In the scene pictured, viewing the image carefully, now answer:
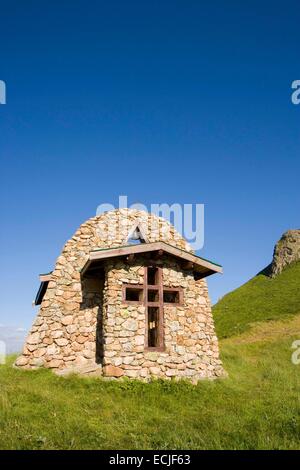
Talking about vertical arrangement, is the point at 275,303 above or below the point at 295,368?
above

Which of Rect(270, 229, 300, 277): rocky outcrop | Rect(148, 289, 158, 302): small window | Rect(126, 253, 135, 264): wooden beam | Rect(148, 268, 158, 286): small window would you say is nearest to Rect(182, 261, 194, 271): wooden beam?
Rect(148, 268, 158, 286): small window

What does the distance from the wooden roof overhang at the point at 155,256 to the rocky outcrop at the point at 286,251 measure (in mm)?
39943

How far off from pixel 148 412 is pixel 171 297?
654 cm

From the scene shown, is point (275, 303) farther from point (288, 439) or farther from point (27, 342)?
point (288, 439)

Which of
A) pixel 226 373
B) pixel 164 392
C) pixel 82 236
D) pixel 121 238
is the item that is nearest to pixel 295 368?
pixel 226 373

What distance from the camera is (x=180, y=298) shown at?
54.3 feet

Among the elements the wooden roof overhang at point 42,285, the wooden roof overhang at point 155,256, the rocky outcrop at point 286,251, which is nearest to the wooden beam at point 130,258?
the wooden roof overhang at point 155,256

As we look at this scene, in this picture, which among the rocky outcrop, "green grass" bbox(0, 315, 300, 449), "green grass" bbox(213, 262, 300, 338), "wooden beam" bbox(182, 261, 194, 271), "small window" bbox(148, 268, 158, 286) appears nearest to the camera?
"green grass" bbox(0, 315, 300, 449)

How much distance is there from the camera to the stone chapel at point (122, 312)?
1470cm

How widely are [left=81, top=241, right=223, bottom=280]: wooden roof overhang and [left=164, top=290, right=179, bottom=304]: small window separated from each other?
1.18m

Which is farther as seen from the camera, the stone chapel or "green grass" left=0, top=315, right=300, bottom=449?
the stone chapel

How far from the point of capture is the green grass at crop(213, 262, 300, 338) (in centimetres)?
3712

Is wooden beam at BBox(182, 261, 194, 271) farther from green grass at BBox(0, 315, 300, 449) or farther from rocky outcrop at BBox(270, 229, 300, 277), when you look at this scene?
rocky outcrop at BBox(270, 229, 300, 277)
